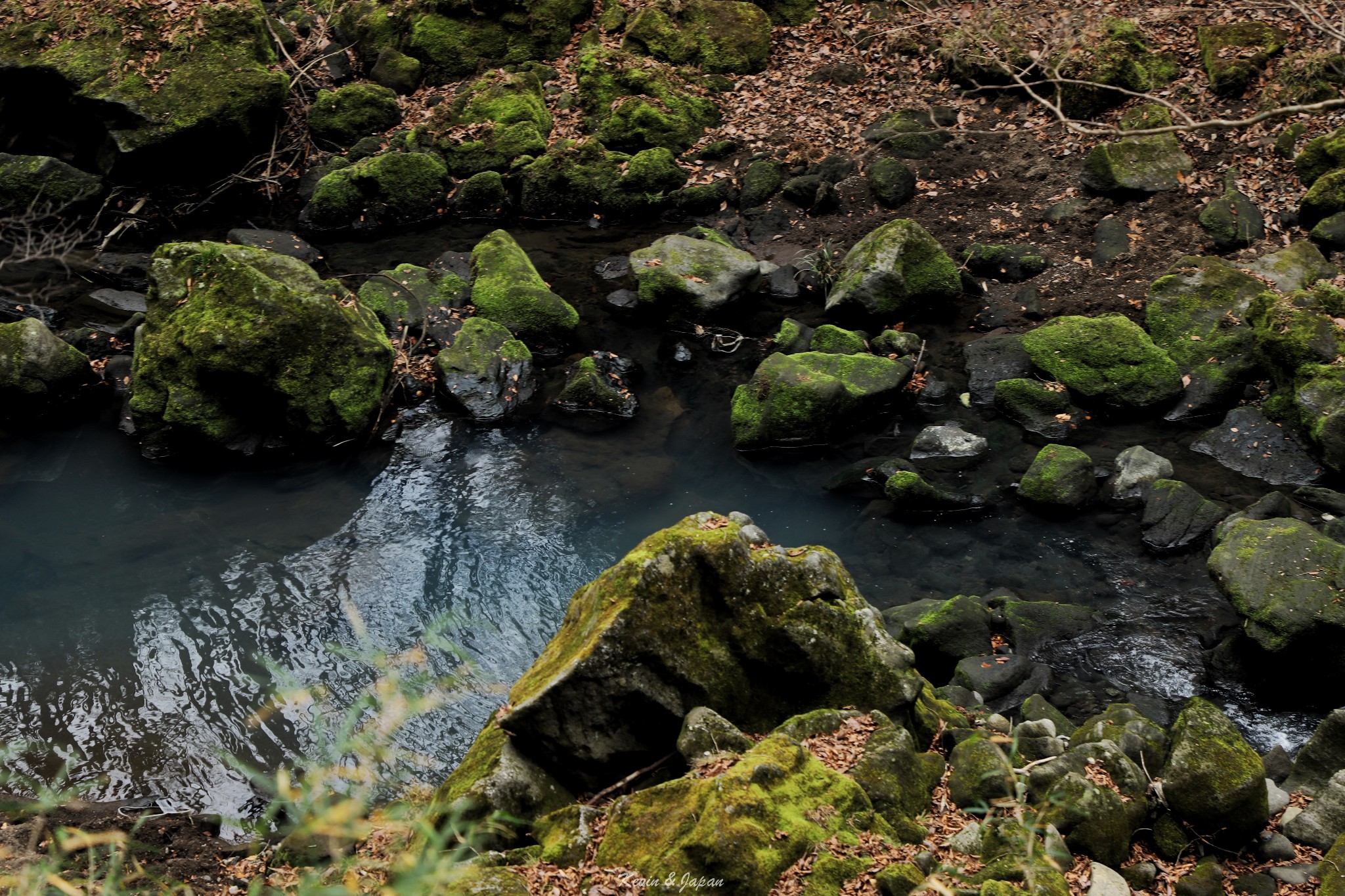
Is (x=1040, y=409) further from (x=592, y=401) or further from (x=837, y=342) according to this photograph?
(x=592, y=401)

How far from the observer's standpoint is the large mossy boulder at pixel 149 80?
15344mm

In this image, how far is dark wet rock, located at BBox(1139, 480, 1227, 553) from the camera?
8.26 metres

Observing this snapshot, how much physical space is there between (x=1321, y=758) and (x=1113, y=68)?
1212cm

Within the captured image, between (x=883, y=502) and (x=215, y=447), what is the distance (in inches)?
293

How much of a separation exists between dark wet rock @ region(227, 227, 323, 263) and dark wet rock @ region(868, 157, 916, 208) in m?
9.00

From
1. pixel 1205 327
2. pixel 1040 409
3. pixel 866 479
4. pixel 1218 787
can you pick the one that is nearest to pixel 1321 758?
pixel 1218 787

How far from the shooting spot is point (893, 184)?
559 inches

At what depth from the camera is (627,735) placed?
464 cm

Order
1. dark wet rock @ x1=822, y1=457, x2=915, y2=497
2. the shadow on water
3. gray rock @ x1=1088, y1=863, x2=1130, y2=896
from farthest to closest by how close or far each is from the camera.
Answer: dark wet rock @ x1=822, y1=457, x2=915, y2=497
the shadow on water
gray rock @ x1=1088, y1=863, x2=1130, y2=896

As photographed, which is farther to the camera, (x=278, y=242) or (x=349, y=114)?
(x=349, y=114)

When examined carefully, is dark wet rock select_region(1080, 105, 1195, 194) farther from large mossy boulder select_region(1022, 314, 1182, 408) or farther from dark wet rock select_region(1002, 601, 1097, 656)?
dark wet rock select_region(1002, 601, 1097, 656)

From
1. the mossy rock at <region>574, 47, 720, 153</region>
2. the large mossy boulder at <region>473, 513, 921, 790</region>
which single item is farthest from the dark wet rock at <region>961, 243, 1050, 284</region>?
the large mossy boulder at <region>473, 513, 921, 790</region>

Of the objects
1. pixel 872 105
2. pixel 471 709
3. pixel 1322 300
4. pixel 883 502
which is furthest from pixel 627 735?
pixel 872 105

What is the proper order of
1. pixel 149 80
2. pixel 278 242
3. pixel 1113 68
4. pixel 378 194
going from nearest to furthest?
pixel 1113 68 → pixel 278 242 → pixel 149 80 → pixel 378 194
